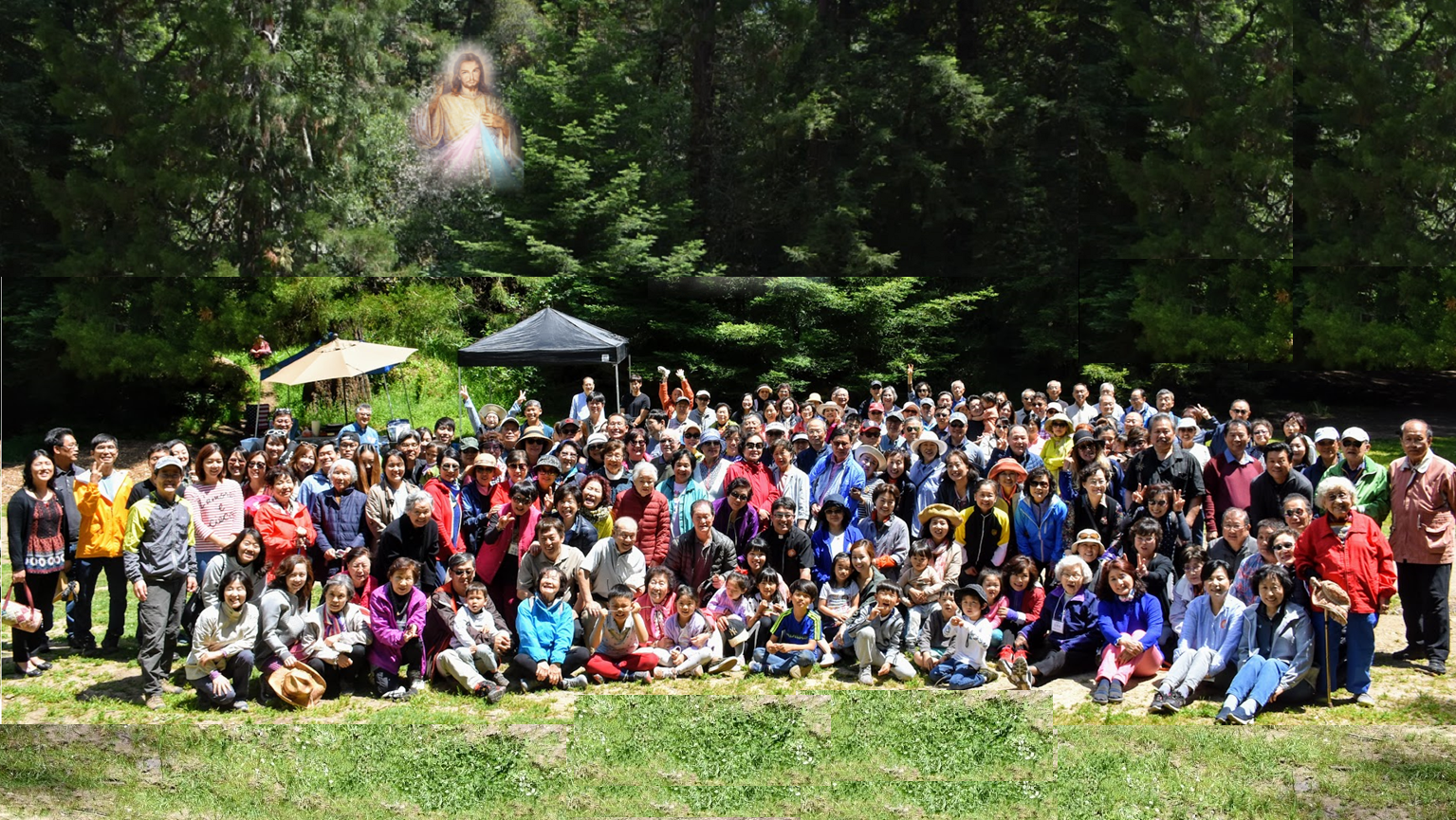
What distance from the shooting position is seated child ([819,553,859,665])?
5.60 metres

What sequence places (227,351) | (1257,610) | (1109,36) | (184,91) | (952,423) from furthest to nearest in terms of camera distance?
1. (1109,36)
2. (184,91)
3. (227,351)
4. (952,423)
5. (1257,610)

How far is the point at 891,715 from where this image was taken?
5156mm

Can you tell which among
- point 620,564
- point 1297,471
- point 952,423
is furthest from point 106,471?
point 1297,471

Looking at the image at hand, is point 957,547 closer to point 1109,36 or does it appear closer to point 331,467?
point 331,467

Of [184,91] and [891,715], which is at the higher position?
[184,91]

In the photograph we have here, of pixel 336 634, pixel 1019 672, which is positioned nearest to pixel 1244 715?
pixel 1019 672

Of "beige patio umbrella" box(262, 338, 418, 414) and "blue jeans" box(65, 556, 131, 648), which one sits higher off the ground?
"beige patio umbrella" box(262, 338, 418, 414)

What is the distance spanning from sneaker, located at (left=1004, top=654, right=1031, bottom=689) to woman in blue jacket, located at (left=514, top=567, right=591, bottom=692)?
6.48 feet

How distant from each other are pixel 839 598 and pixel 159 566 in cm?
320

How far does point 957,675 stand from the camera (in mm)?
5262

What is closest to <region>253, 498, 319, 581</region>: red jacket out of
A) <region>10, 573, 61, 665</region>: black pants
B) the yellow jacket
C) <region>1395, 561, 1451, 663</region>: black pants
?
the yellow jacket

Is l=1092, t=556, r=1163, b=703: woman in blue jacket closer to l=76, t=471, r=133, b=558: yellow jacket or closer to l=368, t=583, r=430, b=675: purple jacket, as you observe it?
l=368, t=583, r=430, b=675: purple jacket

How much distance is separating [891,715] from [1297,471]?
258 centimetres

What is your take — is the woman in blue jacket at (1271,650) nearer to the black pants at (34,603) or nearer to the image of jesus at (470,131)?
the black pants at (34,603)
